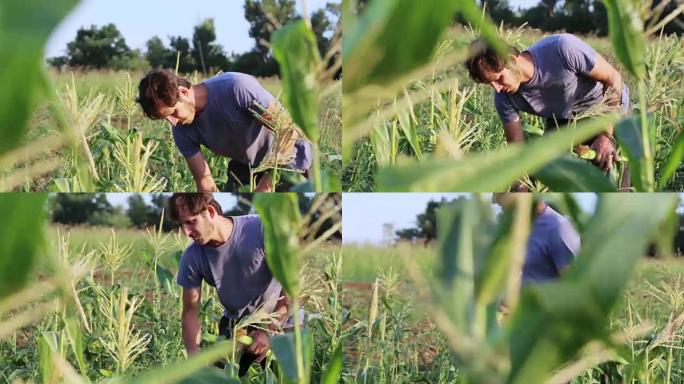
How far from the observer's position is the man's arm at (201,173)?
125cm

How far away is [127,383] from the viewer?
0.33 m

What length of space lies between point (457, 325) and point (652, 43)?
0.94m

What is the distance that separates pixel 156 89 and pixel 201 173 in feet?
0.45

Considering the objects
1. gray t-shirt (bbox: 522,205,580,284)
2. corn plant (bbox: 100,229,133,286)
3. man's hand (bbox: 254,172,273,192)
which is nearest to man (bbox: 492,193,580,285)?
gray t-shirt (bbox: 522,205,580,284)

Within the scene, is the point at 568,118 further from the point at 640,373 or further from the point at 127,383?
the point at 127,383

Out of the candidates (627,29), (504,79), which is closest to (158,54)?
(504,79)

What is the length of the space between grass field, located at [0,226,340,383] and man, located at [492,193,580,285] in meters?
0.38

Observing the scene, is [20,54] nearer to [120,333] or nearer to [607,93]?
[607,93]

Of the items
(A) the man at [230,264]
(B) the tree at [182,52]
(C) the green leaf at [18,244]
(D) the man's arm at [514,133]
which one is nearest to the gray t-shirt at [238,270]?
(A) the man at [230,264]

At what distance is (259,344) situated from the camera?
1326mm

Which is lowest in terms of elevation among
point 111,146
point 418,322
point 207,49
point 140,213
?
point 418,322

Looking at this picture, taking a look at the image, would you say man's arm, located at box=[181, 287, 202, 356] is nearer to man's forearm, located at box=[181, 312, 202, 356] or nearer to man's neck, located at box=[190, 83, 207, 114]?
man's forearm, located at box=[181, 312, 202, 356]

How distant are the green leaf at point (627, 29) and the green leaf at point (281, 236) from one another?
229 mm

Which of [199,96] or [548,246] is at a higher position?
[199,96]
